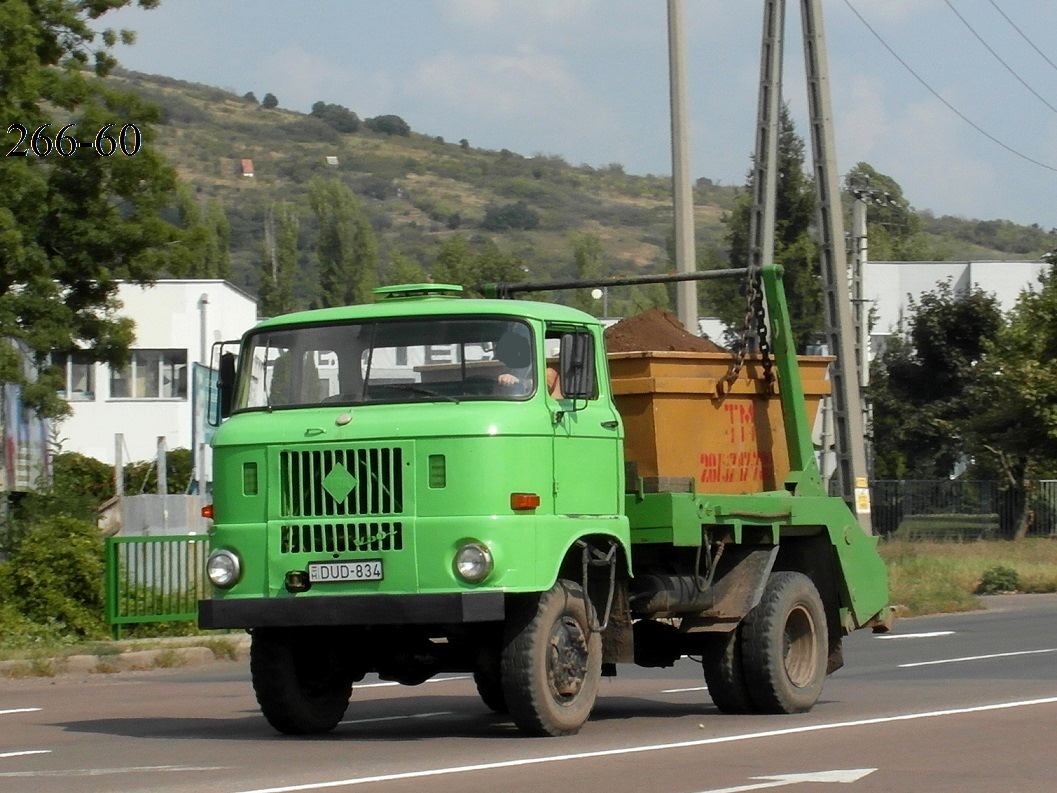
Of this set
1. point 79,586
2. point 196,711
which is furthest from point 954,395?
point 196,711

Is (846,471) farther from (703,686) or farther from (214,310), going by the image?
(214,310)

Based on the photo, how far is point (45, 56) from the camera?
26531 millimetres

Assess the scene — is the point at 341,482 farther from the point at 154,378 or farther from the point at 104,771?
the point at 154,378

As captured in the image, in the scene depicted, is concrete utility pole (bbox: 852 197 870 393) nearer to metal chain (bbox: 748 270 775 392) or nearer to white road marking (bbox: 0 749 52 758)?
metal chain (bbox: 748 270 775 392)

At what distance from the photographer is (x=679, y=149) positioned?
75.3 ft

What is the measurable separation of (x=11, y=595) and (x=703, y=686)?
9.19m

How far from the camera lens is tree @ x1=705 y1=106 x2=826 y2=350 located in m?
64.8

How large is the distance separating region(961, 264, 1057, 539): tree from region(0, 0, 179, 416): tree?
2762 centimetres

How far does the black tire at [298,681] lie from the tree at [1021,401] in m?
37.7

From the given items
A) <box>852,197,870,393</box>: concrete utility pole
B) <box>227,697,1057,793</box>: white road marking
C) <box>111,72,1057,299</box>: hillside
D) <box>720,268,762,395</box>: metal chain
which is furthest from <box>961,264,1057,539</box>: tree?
<box>111,72,1057,299</box>: hillside

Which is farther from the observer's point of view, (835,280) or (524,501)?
(835,280)

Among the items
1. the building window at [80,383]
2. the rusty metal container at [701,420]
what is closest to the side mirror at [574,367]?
the rusty metal container at [701,420]

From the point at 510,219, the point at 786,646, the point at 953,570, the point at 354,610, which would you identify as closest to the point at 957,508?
the point at 953,570

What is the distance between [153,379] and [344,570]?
45791 mm
